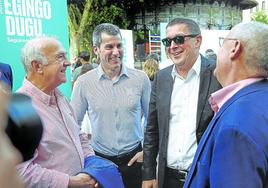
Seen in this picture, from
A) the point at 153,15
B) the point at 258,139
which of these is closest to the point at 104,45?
the point at 258,139

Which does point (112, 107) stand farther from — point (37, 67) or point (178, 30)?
point (37, 67)

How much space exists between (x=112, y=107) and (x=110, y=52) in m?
0.50

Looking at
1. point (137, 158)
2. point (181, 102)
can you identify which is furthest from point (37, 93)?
point (137, 158)

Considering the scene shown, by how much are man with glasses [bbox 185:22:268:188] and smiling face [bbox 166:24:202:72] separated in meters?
0.92

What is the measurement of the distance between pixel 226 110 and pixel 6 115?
4.17 ft

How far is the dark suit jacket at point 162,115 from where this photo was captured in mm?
2680

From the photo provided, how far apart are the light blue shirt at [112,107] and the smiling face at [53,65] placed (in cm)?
81

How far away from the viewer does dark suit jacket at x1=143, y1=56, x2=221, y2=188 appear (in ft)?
8.79

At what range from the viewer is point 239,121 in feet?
4.99

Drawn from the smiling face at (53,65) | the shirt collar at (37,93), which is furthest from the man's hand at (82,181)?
the smiling face at (53,65)

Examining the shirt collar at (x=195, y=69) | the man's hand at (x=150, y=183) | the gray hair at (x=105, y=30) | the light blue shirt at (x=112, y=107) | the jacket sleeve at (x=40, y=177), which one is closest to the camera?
the jacket sleeve at (x=40, y=177)

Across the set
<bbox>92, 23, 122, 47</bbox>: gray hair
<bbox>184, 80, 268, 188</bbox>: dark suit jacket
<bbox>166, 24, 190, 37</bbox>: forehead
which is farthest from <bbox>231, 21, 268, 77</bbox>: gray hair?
<bbox>92, 23, 122, 47</bbox>: gray hair

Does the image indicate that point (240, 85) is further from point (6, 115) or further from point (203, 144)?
point (6, 115)

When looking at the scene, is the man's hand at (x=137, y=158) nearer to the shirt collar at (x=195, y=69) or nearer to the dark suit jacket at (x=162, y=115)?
the dark suit jacket at (x=162, y=115)
